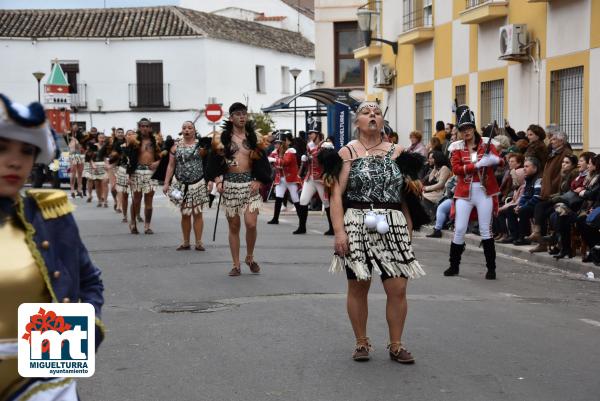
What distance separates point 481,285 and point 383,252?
448 centimetres

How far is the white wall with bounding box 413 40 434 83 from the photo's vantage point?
82.5 feet

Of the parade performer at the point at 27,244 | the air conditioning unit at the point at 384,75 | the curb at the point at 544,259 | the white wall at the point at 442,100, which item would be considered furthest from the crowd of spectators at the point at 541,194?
the air conditioning unit at the point at 384,75

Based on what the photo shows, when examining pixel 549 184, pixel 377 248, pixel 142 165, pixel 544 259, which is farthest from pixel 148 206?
pixel 377 248

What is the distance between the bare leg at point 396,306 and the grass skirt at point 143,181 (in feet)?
34.1

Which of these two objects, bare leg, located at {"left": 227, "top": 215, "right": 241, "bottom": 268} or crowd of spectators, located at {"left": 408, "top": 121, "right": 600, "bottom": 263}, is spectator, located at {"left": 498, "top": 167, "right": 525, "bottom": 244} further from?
bare leg, located at {"left": 227, "top": 215, "right": 241, "bottom": 268}

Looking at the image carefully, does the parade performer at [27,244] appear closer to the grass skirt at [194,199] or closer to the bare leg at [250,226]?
the bare leg at [250,226]

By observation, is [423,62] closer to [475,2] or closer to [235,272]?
[475,2]

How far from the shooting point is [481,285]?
11.4 meters

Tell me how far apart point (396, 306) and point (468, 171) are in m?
4.60

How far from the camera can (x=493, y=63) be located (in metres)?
21.2

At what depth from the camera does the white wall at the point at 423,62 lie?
25156 mm

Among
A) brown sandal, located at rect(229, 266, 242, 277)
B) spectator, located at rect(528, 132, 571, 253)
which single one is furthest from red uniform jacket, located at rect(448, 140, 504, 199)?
spectator, located at rect(528, 132, 571, 253)

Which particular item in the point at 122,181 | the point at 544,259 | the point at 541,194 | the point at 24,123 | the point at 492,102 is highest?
the point at 492,102

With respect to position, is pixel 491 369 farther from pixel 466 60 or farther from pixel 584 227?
pixel 466 60
